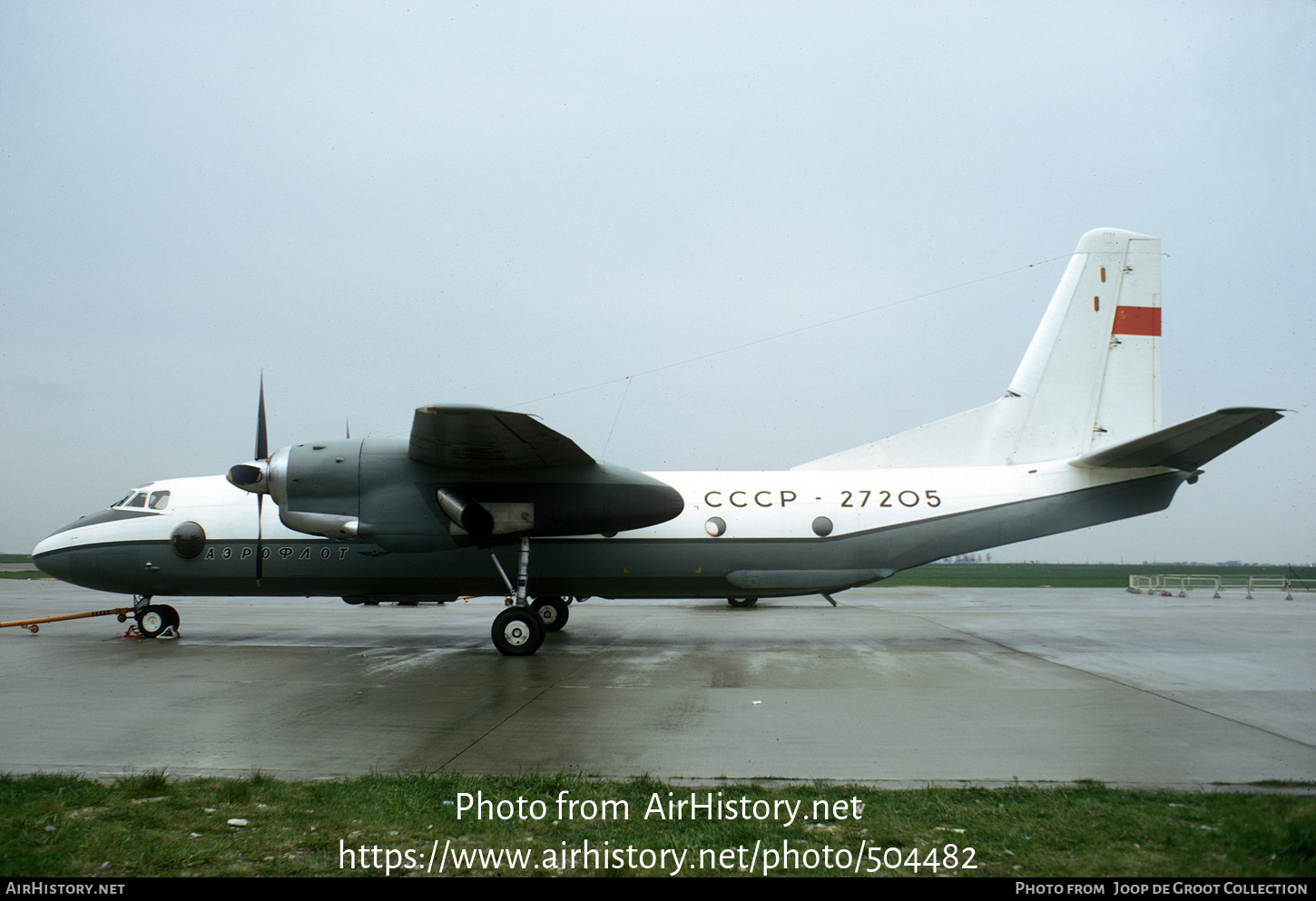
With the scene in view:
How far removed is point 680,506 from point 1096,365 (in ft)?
24.1

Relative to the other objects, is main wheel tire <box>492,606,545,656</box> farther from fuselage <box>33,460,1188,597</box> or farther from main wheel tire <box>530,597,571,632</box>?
main wheel tire <box>530,597,571,632</box>

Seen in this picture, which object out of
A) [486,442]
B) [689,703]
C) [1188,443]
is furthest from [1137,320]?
[486,442]

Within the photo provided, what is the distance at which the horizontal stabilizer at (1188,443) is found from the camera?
31.9 feet

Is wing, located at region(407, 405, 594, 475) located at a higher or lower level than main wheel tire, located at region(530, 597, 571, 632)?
higher

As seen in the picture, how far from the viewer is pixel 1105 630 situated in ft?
45.8

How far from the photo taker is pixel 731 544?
1192 cm

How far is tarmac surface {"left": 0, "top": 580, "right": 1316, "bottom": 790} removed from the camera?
548 cm

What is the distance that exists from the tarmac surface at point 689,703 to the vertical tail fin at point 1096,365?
3.39 m

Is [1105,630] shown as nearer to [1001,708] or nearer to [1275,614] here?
[1275,614]

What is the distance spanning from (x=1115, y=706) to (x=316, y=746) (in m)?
7.33

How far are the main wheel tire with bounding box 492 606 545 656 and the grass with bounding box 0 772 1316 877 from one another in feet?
18.9

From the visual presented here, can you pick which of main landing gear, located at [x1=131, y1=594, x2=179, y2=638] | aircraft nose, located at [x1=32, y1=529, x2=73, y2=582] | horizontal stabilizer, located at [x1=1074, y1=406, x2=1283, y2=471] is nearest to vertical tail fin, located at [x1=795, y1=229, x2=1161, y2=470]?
horizontal stabilizer, located at [x1=1074, y1=406, x2=1283, y2=471]

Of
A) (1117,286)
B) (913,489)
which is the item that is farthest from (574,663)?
(1117,286)

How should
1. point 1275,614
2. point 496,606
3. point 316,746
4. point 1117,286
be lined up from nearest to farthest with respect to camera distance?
1. point 316,746
2. point 1117,286
3. point 1275,614
4. point 496,606
